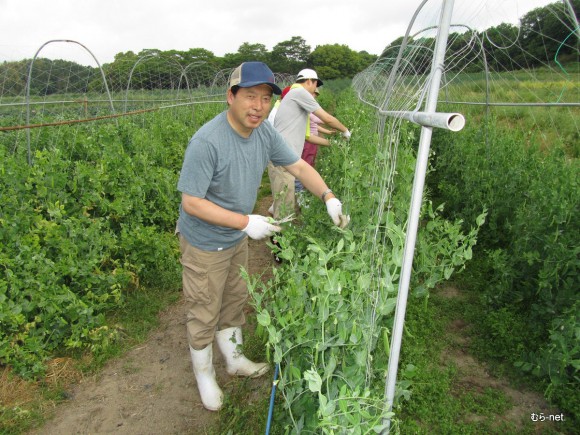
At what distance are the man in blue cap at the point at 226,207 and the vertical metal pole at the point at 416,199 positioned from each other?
986mm

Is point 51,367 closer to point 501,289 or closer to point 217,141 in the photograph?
point 217,141

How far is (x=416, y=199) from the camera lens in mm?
1146

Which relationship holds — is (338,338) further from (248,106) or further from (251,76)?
(251,76)

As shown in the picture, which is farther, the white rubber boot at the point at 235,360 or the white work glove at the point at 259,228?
the white rubber boot at the point at 235,360

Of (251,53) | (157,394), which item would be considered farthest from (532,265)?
(251,53)

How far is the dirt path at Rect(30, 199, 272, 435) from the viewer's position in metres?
2.51

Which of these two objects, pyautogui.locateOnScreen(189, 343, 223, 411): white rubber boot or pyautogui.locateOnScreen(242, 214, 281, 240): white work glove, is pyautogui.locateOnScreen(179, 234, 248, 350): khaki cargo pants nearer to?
pyautogui.locateOnScreen(189, 343, 223, 411): white rubber boot

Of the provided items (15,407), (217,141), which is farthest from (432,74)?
(15,407)

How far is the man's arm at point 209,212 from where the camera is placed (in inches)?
79.0

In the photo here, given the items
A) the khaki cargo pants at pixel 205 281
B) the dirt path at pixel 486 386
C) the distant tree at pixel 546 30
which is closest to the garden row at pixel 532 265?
the dirt path at pixel 486 386

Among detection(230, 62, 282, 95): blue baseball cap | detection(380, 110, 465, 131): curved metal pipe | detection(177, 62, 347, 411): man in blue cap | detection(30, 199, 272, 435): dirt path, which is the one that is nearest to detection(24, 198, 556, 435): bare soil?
detection(30, 199, 272, 435): dirt path

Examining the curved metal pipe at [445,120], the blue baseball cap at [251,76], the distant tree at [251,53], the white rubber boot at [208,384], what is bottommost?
the white rubber boot at [208,384]

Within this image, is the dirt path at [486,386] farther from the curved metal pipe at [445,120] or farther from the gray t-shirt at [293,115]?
the gray t-shirt at [293,115]

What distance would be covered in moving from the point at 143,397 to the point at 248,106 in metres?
2.06
